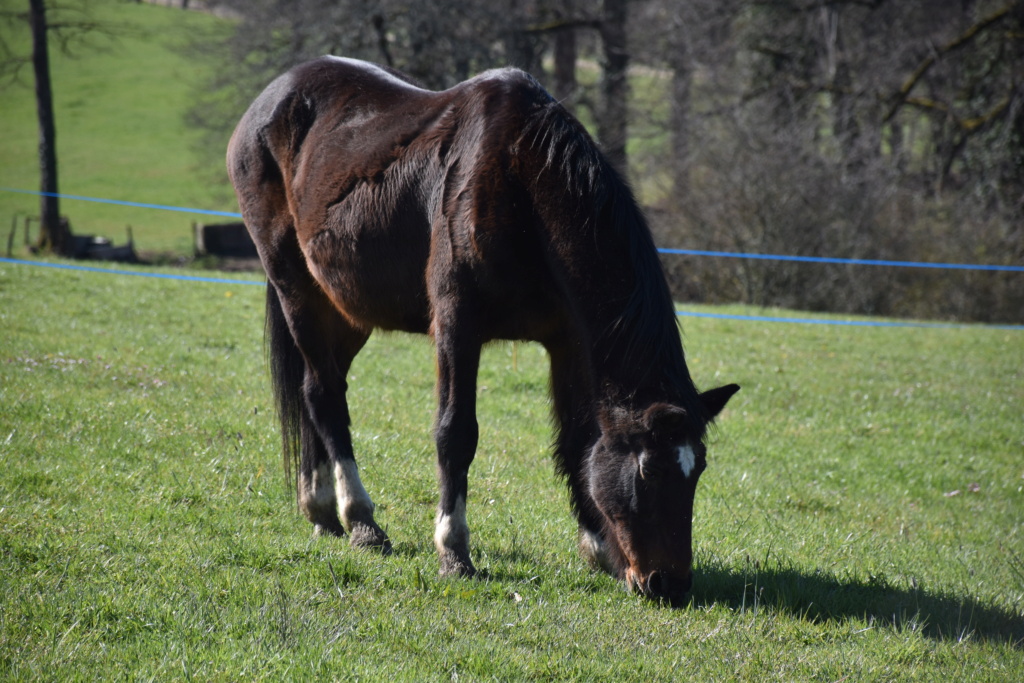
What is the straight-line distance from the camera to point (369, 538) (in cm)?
461

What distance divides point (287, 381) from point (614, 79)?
67.1ft

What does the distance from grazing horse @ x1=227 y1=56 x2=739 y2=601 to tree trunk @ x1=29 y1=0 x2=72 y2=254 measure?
1656cm

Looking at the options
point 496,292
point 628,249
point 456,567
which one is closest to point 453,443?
point 456,567

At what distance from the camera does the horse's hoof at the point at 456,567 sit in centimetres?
416

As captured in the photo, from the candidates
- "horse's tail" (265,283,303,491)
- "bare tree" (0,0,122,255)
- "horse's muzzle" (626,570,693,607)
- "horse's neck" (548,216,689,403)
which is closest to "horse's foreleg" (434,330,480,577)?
"horse's neck" (548,216,689,403)

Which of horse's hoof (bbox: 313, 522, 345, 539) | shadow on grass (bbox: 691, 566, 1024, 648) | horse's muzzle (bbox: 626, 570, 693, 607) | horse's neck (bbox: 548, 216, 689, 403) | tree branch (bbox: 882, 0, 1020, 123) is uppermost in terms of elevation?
tree branch (bbox: 882, 0, 1020, 123)

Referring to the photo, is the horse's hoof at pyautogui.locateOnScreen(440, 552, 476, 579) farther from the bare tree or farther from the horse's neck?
the bare tree

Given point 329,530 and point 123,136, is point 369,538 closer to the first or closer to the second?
point 329,530

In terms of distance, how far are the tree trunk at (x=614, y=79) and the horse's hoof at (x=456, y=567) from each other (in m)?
20.1

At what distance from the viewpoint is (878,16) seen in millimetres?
22000

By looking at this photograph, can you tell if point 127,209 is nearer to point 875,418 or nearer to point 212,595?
point 875,418

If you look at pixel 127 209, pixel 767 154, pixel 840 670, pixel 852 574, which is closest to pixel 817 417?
pixel 852 574

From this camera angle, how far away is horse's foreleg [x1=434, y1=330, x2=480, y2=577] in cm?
417

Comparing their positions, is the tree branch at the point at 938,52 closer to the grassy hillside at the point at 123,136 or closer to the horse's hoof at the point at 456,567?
the grassy hillside at the point at 123,136
